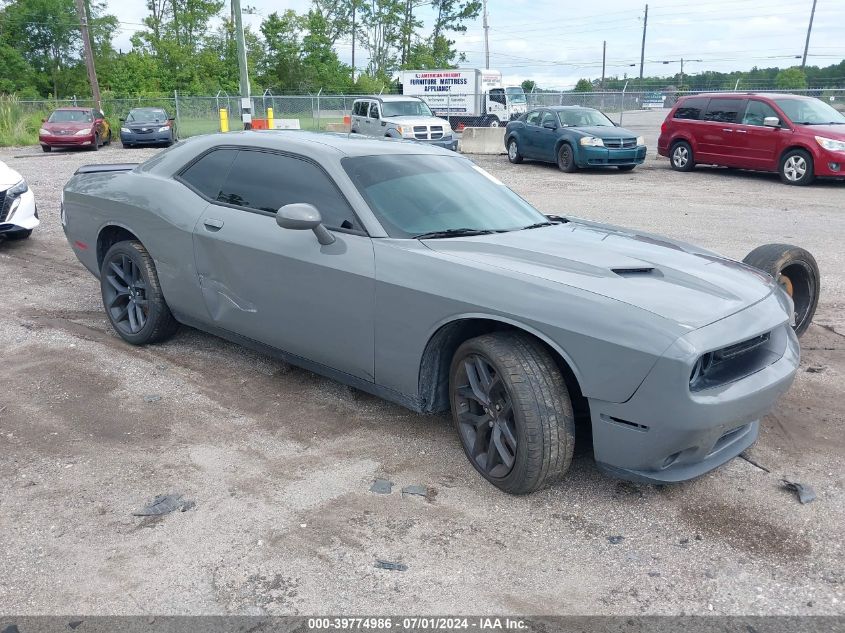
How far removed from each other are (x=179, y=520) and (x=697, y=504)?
7.55ft

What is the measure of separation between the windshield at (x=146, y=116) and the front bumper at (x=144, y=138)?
65cm

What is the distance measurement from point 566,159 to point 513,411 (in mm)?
14900

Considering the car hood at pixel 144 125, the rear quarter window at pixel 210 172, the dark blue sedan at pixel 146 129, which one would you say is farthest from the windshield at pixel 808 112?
the car hood at pixel 144 125

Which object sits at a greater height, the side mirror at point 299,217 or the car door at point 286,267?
the side mirror at point 299,217

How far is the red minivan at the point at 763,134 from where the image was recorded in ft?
45.6

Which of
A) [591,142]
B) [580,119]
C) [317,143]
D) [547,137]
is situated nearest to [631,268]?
[317,143]

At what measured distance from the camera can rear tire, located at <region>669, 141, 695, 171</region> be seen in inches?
653

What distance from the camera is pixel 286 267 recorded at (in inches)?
159

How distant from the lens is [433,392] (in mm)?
3697

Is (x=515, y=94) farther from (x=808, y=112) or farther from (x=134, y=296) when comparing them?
(x=134, y=296)

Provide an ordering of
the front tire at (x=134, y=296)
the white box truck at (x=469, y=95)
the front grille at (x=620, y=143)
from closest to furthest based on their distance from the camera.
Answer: the front tire at (x=134, y=296) → the front grille at (x=620, y=143) → the white box truck at (x=469, y=95)

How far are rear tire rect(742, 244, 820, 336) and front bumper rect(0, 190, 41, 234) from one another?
758 cm

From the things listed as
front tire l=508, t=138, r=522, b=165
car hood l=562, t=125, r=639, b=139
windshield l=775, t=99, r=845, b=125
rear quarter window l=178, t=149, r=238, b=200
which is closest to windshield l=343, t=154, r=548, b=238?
rear quarter window l=178, t=149, r=238, b=200

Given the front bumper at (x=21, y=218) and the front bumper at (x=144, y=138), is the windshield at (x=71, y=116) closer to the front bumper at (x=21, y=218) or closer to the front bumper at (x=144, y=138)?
the front bumper at (x=144, y=138)
